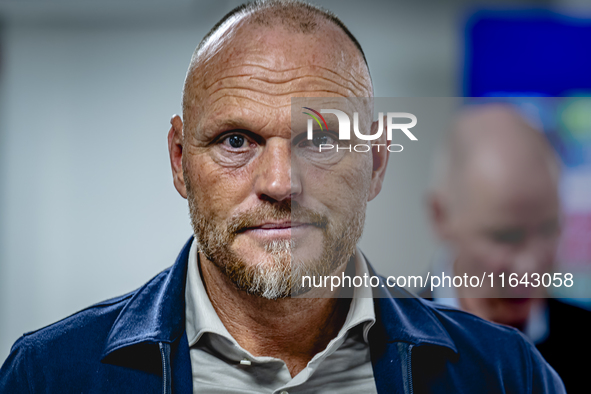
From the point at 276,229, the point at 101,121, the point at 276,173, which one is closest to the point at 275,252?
the point at 276,229

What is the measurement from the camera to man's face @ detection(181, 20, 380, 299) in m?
0.97

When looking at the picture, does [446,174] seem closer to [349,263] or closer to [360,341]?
[349,263]

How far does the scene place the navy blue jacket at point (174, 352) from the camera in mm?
1002

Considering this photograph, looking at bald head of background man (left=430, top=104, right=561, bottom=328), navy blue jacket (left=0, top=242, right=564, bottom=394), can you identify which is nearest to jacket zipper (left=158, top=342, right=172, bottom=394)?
navy blue jacket (left=0, top=242, right=564, bottom=394)

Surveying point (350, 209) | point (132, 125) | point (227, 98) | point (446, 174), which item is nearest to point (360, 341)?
point (350, 209)

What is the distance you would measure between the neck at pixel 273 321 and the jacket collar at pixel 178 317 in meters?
0.09

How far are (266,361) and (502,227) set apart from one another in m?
0.62

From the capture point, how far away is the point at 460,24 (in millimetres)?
2480

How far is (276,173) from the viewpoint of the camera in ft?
3.11

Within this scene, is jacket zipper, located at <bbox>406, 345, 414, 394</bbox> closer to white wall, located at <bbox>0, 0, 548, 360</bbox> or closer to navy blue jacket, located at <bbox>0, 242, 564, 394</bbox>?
navy blue jacket, located at <bbox>0, 242, 564, 394</bbox>

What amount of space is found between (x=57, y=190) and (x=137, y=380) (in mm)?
1800

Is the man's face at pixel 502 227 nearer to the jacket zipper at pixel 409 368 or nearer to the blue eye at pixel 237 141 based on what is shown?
the jacket zipper at pixel 409 368

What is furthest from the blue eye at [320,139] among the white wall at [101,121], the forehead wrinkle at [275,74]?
the white wall at [101,121]

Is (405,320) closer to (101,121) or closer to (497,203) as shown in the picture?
(497,203)
